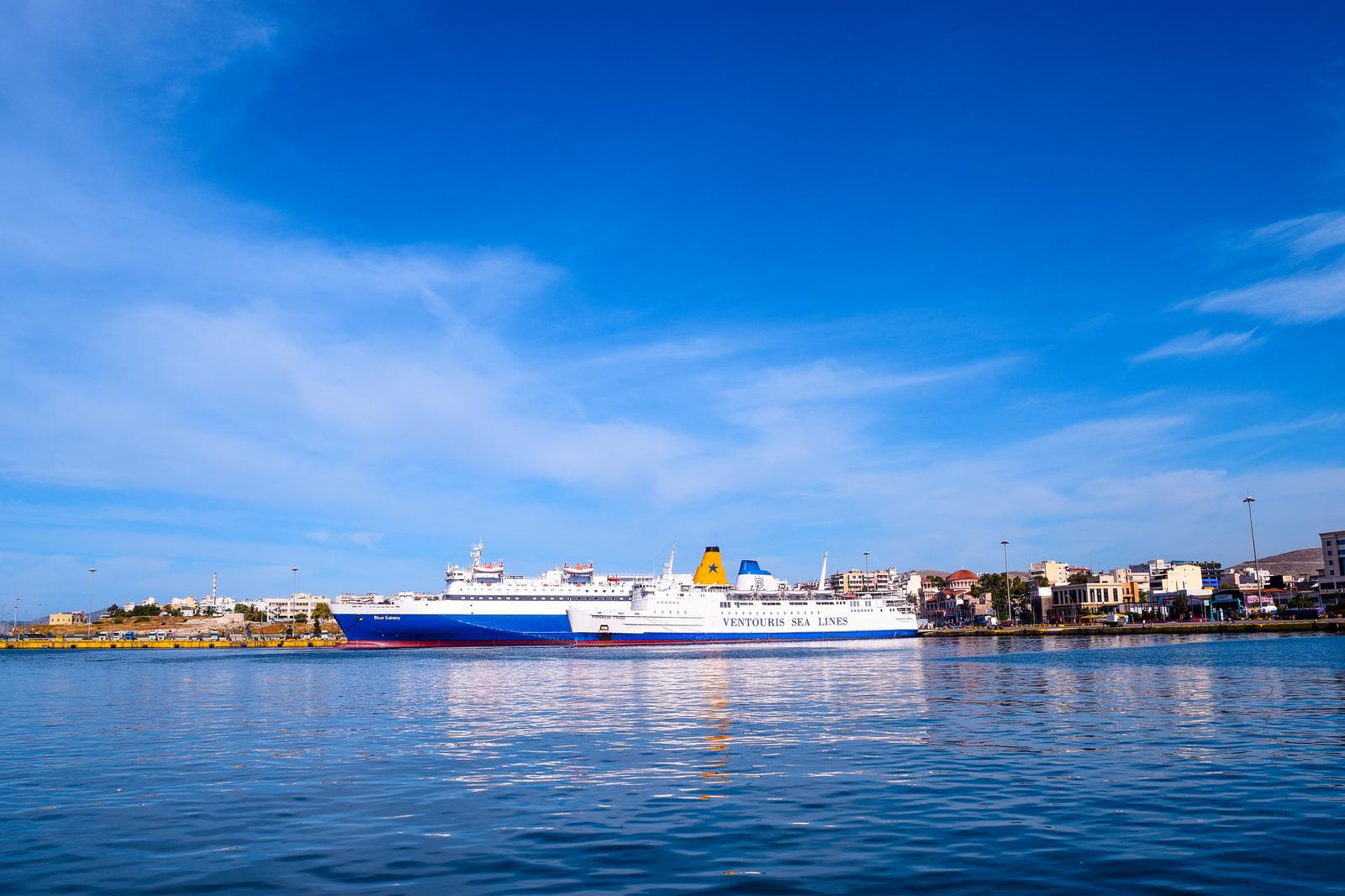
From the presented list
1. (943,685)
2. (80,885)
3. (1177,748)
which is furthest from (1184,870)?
(943,685)

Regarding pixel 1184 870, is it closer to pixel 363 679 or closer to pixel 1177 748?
pixel 1177 748

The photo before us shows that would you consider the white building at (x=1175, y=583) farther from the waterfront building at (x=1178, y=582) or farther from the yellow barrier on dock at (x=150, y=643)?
the yellow barrier on dock at (x=150, y=643)

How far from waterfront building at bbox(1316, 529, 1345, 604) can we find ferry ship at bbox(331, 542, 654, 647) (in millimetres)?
107549

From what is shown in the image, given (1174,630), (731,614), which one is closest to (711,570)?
(731,614)

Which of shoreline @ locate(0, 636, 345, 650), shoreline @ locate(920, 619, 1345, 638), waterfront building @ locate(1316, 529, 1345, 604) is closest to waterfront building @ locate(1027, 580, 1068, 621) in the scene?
shoreline @ locate(920, 619, 1345, 638)

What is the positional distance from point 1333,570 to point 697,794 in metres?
164

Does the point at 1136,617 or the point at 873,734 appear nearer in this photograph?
the point at 873,734

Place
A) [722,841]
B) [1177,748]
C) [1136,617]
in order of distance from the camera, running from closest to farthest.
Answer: [722,841] < [1177,748] < [1136,617]

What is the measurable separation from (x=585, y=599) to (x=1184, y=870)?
109m

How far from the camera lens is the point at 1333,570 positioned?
5640 inches

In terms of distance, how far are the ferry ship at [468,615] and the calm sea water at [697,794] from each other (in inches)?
3004

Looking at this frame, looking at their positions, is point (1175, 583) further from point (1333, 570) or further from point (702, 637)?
point (702, 637)

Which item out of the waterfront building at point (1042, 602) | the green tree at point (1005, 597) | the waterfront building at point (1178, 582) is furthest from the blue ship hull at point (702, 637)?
the waterfront building at point (1178, 582)

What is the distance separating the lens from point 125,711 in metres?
33.3
